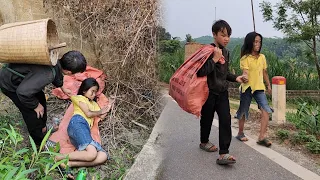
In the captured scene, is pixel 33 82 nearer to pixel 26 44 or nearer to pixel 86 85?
pixel 26 44

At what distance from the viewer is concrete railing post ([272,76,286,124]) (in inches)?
250

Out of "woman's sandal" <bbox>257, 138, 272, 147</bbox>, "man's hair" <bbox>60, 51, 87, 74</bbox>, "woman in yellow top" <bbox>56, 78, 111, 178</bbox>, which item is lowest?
"woman's sandal" <bbox>257, 138, 272, 147</bbox>

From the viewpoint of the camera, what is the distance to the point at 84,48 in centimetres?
561

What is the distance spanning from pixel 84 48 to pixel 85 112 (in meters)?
1.82

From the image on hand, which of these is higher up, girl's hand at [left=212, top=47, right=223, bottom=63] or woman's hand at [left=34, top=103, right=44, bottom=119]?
girl's hand at [left=212, top=47, right=223, bottom=63]

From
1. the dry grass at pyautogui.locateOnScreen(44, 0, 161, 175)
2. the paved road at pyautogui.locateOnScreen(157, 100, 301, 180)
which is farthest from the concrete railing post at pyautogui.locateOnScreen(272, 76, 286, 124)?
the dry grass at pyautogui.locateOnScreen(44, 0, 161, 175)

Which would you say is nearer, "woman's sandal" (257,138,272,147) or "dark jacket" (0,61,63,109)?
"dark jacket" (0,61,63,109)

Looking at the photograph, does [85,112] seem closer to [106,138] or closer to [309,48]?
[106,138]

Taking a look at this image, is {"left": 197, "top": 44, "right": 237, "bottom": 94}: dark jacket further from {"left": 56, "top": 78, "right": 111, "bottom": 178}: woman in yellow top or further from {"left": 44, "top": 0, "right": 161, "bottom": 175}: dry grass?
{"left": 56, "top": 78, "right": 111, "bottom": 178}: woman in yellow top

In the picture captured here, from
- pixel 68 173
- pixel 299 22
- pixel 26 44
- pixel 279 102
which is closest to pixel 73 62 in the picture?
pixel 26 44

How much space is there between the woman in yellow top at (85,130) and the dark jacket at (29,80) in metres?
0.40

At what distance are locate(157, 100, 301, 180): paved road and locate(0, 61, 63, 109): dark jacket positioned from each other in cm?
152

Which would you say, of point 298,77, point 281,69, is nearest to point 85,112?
point 281,69

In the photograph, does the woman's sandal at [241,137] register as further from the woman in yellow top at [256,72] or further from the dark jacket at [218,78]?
the dark jacket at [218,78]
